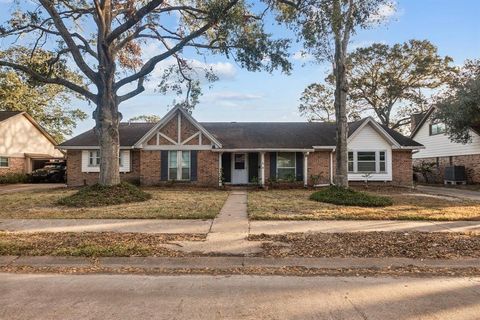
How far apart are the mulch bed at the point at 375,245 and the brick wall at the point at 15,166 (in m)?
28.7

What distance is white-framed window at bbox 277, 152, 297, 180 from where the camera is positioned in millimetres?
23203

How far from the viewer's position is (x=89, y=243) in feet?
25.5

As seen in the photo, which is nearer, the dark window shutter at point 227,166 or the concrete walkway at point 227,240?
the concrete walkway at point 227,240

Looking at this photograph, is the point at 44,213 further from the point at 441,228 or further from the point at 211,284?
the point at 441,228

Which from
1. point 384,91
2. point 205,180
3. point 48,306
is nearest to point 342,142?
point 205,180

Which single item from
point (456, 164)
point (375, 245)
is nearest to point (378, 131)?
point (456, 164)

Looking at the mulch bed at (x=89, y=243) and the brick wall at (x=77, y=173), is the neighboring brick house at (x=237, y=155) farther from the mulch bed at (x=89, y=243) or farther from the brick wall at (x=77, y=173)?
the mulch bed at (x=89, y=243)

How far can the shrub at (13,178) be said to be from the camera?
29.0 m

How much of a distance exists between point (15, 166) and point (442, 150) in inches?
1333

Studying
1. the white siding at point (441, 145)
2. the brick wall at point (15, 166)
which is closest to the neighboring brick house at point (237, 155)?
the white siding at point (441, 145)

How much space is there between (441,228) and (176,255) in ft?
22.1

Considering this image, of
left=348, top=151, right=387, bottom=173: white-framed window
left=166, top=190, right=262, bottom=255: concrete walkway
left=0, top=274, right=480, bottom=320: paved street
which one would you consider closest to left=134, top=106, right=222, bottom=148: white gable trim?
left=348, top=151, right=387, bottom=173: white-framed window

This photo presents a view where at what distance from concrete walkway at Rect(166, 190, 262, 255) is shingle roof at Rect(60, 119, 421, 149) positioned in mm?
12089

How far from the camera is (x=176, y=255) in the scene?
7.03m
